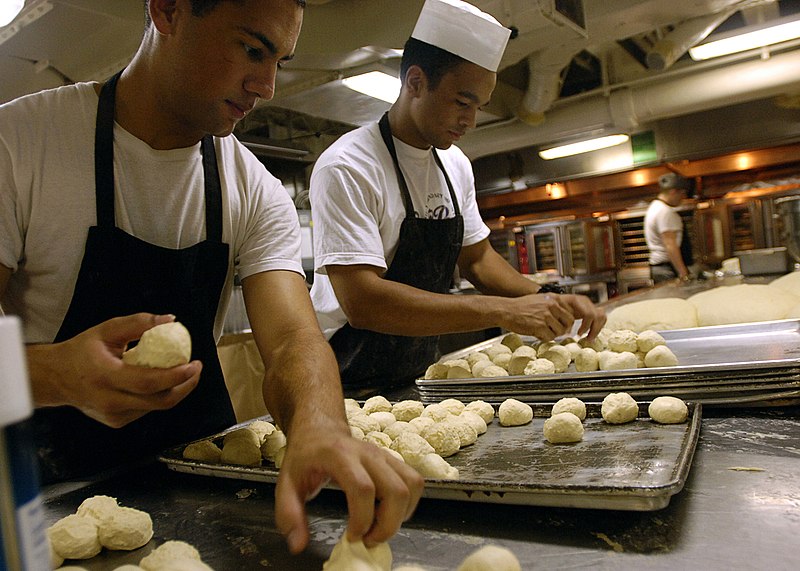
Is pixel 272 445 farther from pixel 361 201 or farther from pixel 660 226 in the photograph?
pixel 660 226

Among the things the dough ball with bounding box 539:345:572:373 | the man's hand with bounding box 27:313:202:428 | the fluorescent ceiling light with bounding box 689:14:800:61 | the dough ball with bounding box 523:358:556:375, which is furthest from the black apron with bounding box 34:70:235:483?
the fluorescent ceiling light with bounding box 689:14:800:61

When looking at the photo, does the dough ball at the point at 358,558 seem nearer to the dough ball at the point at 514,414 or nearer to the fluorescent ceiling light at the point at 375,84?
the dough ball at the point at 514,414

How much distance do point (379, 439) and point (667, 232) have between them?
6644mm

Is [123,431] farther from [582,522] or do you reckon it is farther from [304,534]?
[582,522]

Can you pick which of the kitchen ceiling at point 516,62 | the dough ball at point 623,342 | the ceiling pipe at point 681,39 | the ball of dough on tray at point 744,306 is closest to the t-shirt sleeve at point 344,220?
the dough ball at point 623,342

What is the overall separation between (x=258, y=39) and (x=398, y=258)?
996 mm

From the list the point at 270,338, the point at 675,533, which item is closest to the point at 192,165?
the point at 270,338

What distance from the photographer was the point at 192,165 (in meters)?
1.40

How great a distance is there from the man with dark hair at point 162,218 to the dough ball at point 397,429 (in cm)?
18

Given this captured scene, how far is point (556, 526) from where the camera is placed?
2.77 ft

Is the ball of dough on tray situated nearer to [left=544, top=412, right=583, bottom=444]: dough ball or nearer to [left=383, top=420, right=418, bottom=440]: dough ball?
[left=544, top=412, right=583, bottom=444]: dough ball

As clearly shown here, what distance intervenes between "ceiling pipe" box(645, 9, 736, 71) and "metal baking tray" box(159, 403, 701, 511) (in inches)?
166

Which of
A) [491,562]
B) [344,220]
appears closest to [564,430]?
[491,562]

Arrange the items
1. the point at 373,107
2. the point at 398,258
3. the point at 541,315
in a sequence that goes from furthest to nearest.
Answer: the point at 373,107 → the point at 398,258 → the point at 541,315
